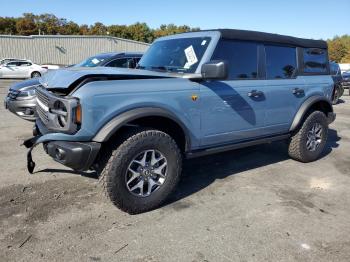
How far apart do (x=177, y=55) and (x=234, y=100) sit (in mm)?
917

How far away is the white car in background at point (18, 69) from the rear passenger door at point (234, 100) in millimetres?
21059

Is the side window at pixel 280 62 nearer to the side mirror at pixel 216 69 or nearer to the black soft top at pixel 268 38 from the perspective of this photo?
the black soft top at pixel 268 38

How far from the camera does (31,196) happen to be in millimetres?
4098

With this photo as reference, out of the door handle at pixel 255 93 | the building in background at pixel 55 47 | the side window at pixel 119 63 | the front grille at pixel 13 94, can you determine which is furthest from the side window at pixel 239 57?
the building in background at pixel 55 47

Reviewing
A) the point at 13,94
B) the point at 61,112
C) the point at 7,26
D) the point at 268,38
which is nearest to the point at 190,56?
the point at 268,38

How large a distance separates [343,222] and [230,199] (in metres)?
1.21

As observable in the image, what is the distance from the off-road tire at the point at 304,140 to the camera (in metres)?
5.52

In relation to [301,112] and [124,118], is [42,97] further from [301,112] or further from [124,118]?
[301,112]

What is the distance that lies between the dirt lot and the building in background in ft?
107

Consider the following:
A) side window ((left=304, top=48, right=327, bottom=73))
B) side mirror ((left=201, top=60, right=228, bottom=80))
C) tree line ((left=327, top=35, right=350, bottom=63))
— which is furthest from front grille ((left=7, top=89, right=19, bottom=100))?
tree line ((left=327, top=35, right=350, bottom=63))

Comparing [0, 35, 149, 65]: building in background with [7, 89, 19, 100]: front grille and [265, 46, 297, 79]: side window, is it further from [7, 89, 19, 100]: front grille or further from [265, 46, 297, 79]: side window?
[265, 46, 297, 79]: side window

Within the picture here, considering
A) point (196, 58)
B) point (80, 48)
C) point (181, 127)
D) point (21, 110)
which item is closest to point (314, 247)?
point (181, 127)

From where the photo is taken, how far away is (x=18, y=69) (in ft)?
76.7

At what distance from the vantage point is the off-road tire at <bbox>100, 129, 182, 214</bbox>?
350 cm
